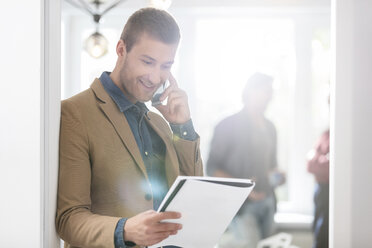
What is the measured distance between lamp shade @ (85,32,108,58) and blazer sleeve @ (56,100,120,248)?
185mm

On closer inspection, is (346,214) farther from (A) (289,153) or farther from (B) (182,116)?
(B) (182,116)

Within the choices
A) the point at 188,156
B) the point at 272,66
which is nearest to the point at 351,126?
the point at 272,66

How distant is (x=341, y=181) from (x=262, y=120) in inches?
13.6

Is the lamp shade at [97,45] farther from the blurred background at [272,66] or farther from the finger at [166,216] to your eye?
the finger at [166,216]

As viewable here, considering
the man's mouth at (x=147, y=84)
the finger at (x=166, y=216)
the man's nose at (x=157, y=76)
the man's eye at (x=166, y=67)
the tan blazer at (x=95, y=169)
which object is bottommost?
the finger at (x=166, y=216)

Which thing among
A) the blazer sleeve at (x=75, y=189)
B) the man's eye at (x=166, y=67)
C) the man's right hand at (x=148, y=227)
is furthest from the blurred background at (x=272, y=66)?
the man's right hand at (x=148, y=227)

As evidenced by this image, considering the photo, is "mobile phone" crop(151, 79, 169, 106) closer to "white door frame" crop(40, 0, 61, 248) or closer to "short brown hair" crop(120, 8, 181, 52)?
"short brown hair" crop(120, 8, 181, 52)

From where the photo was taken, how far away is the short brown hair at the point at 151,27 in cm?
150

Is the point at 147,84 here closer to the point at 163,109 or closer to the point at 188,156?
the point at 163,109

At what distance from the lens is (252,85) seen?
154cm
